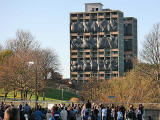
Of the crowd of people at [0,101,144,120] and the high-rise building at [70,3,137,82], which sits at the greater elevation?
the high-rise building at [70,3,137,82]

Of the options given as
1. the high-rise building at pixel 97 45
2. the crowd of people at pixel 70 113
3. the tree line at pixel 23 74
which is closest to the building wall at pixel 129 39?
the high-rise building at pixel 97 45

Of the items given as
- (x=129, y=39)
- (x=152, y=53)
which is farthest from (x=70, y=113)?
(x=129, y=39)

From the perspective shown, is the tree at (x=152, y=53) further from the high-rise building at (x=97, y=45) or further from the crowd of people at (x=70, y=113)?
the high-rise building at (x=97, y=45)

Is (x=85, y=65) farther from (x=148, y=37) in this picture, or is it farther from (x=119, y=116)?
(x=119, y=116)

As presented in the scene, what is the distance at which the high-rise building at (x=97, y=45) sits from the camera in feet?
506

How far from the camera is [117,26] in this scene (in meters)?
156

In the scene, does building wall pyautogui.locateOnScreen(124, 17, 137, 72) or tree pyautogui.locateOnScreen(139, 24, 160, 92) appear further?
building wall pyautogui.locateOnScreen(124, 17, 137, 72)

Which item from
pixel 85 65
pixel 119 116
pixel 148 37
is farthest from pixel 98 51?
pixel 119 116

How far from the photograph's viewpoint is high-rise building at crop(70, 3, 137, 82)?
154125 mm

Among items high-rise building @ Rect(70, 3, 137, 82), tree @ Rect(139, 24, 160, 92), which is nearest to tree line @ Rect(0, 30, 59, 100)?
tree @ Rect(139, 24, 160, 92)

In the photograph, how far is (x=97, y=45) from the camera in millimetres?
156000

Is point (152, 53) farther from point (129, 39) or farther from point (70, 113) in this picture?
point (129, 39)

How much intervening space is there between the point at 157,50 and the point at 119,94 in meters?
9.31

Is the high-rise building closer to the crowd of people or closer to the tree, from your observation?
the tree
